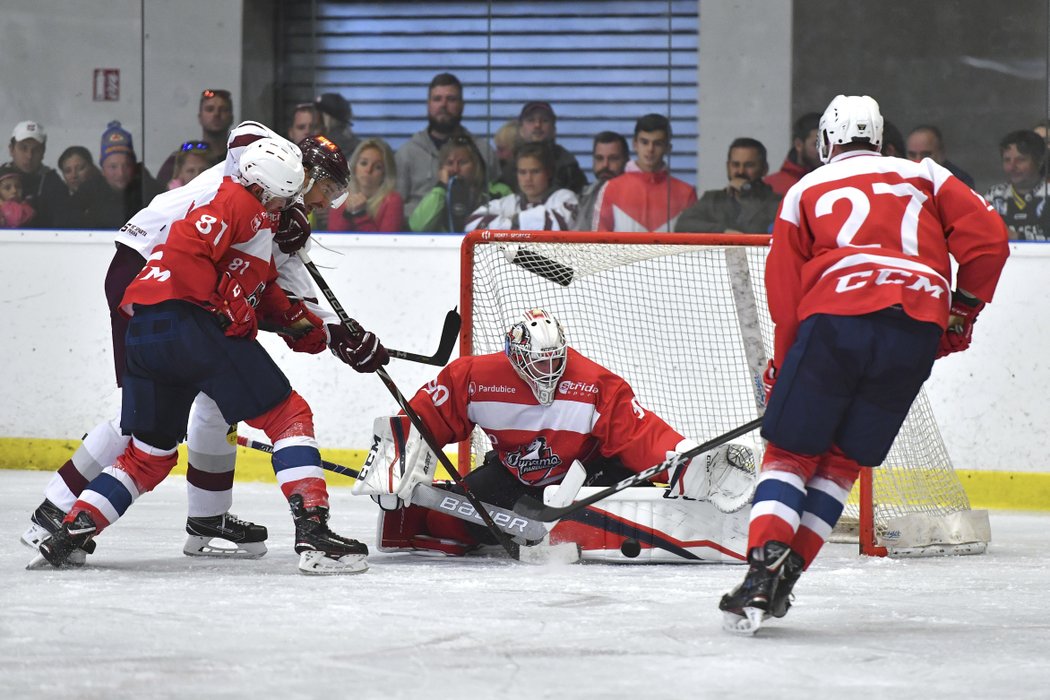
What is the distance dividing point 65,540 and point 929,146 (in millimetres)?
3514

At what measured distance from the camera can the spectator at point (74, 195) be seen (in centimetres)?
579

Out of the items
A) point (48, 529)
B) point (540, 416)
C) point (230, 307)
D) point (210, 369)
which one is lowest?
point (48, 529)

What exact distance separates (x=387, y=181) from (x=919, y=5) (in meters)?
2.14

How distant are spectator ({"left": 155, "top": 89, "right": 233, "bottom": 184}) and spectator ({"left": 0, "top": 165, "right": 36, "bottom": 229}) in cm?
55

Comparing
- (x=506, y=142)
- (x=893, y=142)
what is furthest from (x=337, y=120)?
(x=893, y=142)

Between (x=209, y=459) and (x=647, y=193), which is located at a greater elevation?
(x=647, y=193)

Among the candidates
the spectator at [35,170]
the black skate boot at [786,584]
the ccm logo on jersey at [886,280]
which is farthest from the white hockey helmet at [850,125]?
the spectator at [35,170]

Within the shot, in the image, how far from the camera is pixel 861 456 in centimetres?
261

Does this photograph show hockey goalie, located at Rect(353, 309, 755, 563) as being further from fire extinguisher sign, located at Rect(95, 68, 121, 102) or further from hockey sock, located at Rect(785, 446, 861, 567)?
fire extinguisher sign, located at Rect(95, 68, 121, 102)

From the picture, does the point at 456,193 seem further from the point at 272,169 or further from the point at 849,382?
the point at 849,382

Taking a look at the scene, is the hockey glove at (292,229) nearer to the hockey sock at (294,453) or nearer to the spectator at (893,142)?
the hockey sock at (294,453)

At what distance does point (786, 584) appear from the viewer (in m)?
2.58

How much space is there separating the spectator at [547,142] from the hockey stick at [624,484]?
2.32 metres

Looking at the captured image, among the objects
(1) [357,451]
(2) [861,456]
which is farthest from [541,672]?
(1) [357,451]
